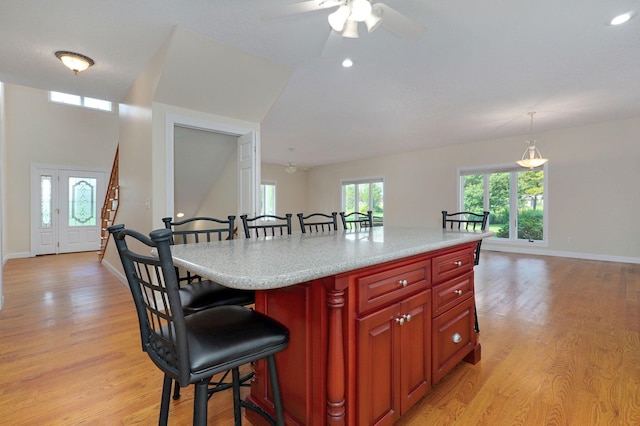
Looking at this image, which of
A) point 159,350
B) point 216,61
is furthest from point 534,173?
point 159,350

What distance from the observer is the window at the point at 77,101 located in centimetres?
634

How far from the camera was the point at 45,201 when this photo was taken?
20.6 feet

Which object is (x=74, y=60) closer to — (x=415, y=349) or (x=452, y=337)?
(x=415, y=349)

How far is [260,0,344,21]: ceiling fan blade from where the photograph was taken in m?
1.79

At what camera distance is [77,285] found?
3.86 metres

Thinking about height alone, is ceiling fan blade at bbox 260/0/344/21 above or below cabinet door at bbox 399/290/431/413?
above

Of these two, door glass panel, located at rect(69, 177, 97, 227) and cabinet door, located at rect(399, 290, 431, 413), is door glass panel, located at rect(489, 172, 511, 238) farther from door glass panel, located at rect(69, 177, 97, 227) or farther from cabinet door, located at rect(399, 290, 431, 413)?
door glass panel, located at rect(69, 177, 97, 227)

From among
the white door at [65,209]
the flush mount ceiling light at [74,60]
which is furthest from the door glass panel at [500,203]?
the white door at [65,209]

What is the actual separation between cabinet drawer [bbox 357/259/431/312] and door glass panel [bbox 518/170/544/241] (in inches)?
237

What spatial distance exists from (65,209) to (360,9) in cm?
776

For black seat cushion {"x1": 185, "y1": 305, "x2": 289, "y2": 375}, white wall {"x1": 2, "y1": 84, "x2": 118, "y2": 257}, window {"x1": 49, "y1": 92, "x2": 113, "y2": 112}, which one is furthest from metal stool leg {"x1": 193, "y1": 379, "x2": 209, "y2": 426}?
window {"x1": 49, "y1": 92, "x2": 113, "y2": 112}

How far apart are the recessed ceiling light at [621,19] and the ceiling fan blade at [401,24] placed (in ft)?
5.96

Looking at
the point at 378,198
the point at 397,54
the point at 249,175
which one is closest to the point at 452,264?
the point at 397,54

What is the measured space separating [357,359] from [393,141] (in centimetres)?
616
